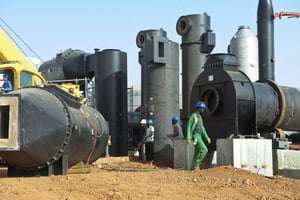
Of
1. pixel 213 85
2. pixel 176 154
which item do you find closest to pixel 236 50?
pixel 213 85

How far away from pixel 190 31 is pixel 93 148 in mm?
8822

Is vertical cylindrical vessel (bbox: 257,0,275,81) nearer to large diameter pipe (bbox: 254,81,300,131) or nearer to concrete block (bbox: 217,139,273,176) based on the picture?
large diameter pipe (bbox: 254,81,300,131)

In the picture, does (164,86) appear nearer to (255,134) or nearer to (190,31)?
(190,31)

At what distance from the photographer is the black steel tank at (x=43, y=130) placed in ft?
23.1

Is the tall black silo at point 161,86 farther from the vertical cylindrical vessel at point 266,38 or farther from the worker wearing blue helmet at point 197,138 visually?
the worker wearing blue helmet at point 197,138

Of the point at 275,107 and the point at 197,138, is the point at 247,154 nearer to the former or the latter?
the point at 197,138

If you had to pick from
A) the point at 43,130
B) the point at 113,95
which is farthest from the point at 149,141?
the point at 43,130

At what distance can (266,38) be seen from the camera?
15.8 metres

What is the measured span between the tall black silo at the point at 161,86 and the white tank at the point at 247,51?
3709mm

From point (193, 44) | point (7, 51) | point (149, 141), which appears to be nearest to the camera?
point (7, 51)

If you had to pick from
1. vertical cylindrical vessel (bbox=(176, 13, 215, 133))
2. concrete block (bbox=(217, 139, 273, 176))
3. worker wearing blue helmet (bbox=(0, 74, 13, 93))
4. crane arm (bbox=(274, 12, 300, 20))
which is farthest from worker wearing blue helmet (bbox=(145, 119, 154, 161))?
crane arm (bbox=(274, 12, 300, 20))

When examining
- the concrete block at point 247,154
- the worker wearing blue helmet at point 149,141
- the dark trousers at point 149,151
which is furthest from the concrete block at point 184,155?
the dark trousers at point 149,151

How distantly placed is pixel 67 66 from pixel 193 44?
4.83 m

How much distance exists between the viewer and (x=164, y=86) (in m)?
15.8
